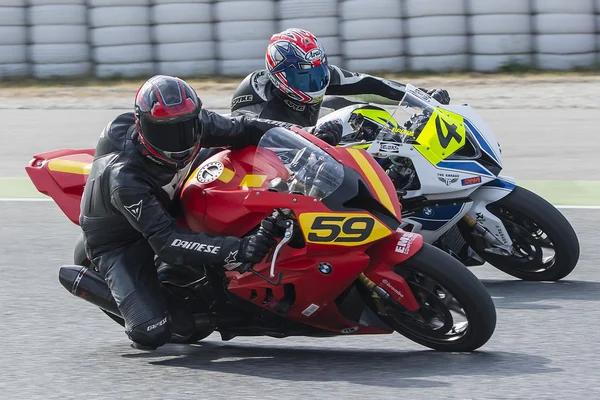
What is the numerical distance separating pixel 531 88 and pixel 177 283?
26.9 feet

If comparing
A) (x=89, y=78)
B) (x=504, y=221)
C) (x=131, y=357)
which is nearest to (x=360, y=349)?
(x=131, y=357)

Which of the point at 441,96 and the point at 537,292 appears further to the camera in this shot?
the point at 441,96

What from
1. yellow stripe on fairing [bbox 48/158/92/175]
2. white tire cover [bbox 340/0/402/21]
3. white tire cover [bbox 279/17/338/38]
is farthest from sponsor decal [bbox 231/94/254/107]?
white tire cover [bbox 340/0/402/21]

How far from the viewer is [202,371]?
4.79 meters

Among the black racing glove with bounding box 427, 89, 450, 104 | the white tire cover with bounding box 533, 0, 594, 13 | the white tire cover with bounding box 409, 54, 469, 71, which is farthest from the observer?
the white tire cover with bounding box 409, 54, 469, 71

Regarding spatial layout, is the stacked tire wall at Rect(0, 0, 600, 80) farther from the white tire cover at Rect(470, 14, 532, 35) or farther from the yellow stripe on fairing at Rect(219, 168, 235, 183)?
the yellow stripe on fairing at Rect(219, 168, 235, 183)

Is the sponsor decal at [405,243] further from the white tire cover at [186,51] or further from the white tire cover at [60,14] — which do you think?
the white tire cover at [60,14]

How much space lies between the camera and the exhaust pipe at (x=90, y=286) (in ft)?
16.7

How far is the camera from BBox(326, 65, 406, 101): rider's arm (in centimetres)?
668

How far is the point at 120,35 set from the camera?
13.1 meters

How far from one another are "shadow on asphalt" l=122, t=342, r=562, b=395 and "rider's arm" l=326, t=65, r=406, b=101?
2.11m

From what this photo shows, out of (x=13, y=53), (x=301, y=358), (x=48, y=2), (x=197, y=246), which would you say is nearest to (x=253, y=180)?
(x=197, y=246)

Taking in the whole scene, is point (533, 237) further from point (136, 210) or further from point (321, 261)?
point (136, 210)

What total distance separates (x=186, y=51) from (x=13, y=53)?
6.97 ft
